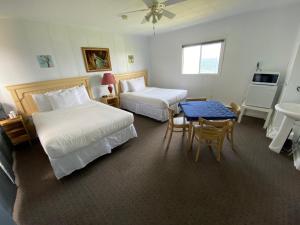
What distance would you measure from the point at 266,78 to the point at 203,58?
65.1 inches

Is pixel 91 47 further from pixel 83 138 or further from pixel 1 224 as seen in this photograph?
pixel 1 224

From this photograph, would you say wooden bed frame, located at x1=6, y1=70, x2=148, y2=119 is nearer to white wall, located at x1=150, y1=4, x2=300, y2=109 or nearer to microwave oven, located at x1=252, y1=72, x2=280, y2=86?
white wall, located at x1=150, y1=4, x2=300, y2=109

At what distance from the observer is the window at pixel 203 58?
352 centimetres

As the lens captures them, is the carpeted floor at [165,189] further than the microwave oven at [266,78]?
No

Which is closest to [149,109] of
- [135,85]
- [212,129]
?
[135,85]

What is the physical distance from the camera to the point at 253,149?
86.6 inches

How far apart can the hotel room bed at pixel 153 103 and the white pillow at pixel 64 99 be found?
135cm

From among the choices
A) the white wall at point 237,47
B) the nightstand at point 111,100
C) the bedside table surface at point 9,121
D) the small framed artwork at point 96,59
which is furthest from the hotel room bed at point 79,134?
the white wall at point 237,47

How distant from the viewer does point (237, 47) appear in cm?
317

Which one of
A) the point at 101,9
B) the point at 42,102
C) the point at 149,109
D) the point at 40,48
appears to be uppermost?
the point at 101,9

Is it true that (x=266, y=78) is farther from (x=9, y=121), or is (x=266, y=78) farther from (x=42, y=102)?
(x=9, y=121)

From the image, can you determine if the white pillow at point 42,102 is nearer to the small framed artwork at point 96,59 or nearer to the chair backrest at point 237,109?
the small framed artwork at point 96,59

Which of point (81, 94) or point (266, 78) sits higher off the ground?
point (266, 78)

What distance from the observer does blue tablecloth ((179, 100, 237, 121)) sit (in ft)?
6.20
